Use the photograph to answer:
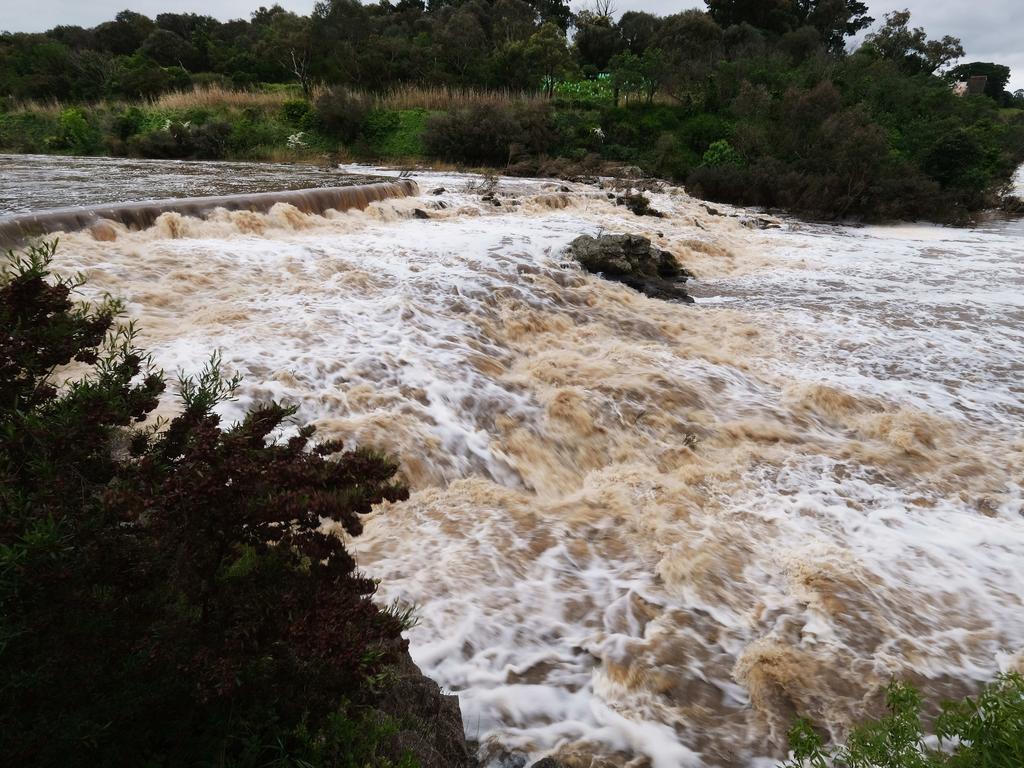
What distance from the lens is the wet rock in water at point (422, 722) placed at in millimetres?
1984

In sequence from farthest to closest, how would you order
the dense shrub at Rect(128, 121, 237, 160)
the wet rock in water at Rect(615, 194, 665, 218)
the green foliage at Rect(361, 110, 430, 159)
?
the green foliage at Rect(361, 110, 430, 159)
the dense shrub at Rect(128, 121, 237, 160)
the wet rock in water at Rect(615, 194, 665, 218)

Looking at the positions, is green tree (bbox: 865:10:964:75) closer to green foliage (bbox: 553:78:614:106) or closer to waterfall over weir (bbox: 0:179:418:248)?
green foliage (bbox: 553:78:614:106)

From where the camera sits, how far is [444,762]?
215cm

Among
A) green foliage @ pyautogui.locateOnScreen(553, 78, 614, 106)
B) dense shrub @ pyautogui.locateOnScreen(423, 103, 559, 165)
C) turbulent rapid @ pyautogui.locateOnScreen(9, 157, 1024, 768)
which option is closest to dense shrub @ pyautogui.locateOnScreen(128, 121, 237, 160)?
dense shrub @ pyautogui.locateOnScreen(423, 103, 559, 165)

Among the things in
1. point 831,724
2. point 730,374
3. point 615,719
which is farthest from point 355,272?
point 831,724

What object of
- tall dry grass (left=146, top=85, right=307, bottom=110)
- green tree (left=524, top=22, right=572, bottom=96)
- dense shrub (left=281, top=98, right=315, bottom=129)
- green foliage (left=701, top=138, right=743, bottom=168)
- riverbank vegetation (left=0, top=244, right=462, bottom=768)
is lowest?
riverbank vegetation (left=0, top=244, right=462, bottom=768)

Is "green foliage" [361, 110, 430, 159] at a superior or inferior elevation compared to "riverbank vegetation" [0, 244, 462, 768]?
superior

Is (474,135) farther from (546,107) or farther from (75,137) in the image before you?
(75,137)

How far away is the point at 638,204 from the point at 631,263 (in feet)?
21.2

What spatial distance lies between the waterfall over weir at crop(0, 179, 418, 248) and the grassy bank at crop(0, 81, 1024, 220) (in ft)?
35.9

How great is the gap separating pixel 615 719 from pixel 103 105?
106 ft

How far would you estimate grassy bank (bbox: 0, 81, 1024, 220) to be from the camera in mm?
18031

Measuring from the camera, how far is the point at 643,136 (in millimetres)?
25203

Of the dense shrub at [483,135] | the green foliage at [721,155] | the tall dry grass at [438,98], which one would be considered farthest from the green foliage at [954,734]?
the tall dry grass at [438,98]
